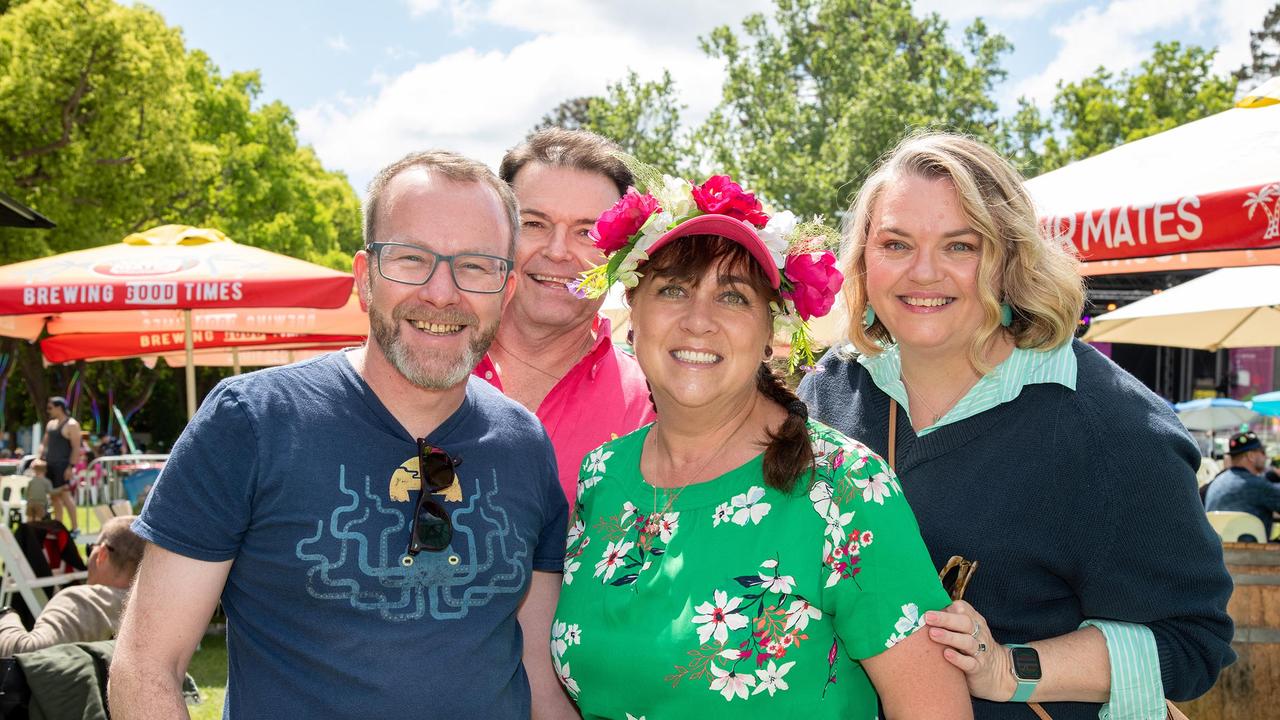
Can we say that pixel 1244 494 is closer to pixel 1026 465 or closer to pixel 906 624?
pixel 1026 465

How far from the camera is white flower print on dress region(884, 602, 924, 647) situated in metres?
1.92

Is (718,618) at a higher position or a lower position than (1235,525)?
higher

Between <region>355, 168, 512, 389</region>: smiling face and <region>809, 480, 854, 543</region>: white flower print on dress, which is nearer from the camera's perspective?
<region>809, 480, 854, 543</region>: white flower print on dress

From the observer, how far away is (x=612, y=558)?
2.26 m

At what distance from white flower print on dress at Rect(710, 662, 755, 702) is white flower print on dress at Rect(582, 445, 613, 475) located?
65cm

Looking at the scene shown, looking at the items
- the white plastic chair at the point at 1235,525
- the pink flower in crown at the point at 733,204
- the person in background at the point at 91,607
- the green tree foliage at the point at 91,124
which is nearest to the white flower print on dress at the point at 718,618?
the pink flower in crown at the point at 733,204

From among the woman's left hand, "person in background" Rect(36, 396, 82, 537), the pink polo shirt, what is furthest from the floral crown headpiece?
"person in background" Rect(36, 396, 82, 537)

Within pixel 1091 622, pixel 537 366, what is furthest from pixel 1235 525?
pixel 537 366

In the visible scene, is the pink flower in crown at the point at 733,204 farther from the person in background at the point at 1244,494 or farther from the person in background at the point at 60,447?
the person in background at the point at 60,447

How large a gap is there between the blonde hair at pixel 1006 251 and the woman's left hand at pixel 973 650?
2.16ft

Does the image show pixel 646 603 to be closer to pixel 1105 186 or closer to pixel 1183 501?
pixel 1183 501

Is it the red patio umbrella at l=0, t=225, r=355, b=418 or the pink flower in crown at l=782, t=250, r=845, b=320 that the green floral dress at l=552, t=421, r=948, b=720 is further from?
the red patio umbrella at l=0, t=225, r=355, b=418

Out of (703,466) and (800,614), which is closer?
(800,614)

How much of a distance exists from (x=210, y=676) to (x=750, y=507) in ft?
20.9
